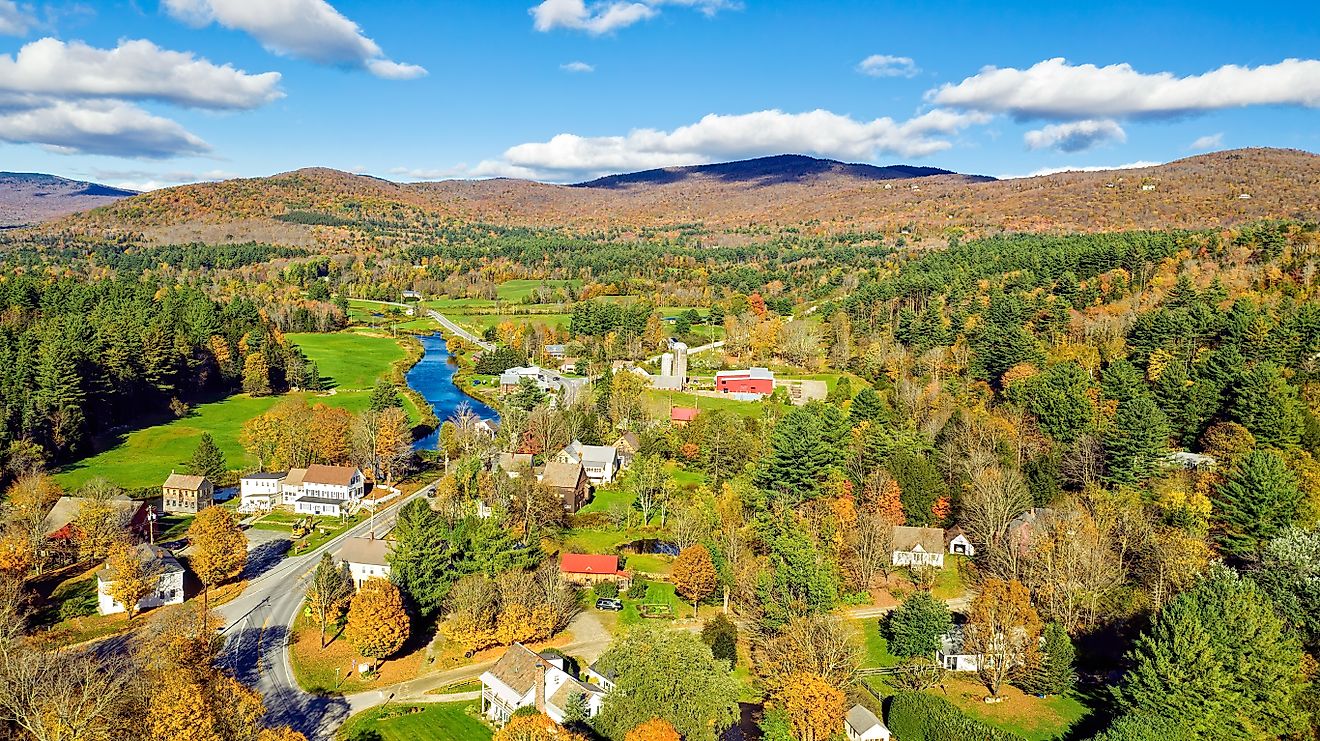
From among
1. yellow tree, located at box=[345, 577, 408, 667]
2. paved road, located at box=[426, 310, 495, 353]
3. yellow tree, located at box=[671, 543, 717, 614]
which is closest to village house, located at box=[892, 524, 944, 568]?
yellow tree, located at box=[671, 543, 717, 614]

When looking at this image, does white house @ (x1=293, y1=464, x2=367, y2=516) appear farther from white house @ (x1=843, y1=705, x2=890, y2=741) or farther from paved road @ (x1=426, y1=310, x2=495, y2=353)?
A: paved road @ (x1=426, y1=310, x2=495, y2=353)

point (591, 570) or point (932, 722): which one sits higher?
point (932, 722)

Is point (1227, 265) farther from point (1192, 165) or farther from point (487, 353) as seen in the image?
point (1192, 165)

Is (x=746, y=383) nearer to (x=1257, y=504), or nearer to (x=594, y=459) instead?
(x=594, y=459)

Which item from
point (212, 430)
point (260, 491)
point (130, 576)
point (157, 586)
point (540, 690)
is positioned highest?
point (130, 576)

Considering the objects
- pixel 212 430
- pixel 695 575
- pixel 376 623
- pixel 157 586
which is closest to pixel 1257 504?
pixel 695 575

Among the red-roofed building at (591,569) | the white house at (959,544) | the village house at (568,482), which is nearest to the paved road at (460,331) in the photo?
the village house at (568,482)

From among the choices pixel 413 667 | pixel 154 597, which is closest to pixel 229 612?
pixel 154 597
